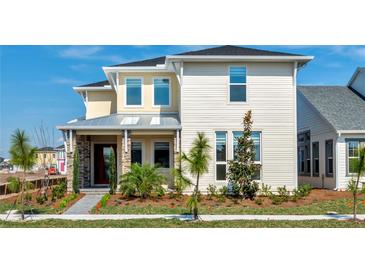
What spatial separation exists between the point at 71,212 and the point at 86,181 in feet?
20.4

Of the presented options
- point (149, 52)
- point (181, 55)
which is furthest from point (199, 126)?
point (149, 52)

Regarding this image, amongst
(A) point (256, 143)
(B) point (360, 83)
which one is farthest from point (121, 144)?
(B) point (360, 83)

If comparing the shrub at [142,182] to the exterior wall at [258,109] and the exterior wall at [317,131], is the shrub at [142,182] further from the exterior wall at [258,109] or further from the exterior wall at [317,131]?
Result: the exterior wall at [317,131]

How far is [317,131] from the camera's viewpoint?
22531 mm

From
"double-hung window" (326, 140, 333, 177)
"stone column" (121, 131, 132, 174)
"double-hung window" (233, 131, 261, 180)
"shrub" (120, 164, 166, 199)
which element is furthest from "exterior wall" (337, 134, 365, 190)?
"stone column" (121, 131, 132, 174)

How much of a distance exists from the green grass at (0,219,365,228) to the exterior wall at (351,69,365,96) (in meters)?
14.0

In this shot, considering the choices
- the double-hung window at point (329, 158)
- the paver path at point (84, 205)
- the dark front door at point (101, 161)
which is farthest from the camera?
the dark front door at point (101, 161)

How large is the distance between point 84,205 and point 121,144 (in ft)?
17.8

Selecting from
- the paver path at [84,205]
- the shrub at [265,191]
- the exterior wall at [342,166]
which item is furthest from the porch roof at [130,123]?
the exterior wall at [342,166]

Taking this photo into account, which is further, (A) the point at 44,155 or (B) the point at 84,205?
(A) the point at 44,155

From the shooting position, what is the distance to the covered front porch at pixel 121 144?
18281mm

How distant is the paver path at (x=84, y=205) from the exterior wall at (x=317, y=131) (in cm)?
1112

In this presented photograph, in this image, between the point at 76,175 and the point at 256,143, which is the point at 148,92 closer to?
the point at 76,175
